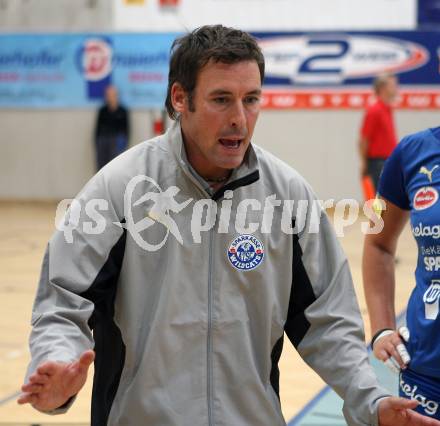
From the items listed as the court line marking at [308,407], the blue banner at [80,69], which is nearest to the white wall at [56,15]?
the blue banner at [80,69]

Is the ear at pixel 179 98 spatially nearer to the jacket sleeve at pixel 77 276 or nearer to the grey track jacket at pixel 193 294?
the grey track jacket at pixel 193 294

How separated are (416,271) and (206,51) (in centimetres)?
113

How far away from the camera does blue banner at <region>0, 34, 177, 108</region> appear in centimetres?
1662

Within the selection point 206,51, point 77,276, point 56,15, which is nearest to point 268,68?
point 56,15

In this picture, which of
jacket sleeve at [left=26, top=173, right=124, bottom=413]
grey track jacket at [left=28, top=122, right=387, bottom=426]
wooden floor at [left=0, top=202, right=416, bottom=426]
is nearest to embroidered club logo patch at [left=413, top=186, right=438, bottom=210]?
grey track jacket at [left=28, top=122, right=387, bottom=426]

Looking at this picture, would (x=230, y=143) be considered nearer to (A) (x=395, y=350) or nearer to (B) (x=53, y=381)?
(B) (x=53, y=381)

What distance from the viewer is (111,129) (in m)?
16.6

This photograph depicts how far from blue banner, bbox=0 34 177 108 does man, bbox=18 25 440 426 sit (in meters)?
14.1

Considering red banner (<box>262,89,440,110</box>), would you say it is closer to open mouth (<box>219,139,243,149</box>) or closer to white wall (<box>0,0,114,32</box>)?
white wall (<box>0,0,114,32</box>)

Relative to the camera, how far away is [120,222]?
251 centimetres

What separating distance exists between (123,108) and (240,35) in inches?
559

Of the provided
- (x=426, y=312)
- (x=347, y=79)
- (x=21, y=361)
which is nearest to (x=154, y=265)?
(x=426, y=312)

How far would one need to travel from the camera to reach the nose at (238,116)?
2510 millimetres

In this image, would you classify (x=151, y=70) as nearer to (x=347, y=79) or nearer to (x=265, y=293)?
(x=347, y=79)
